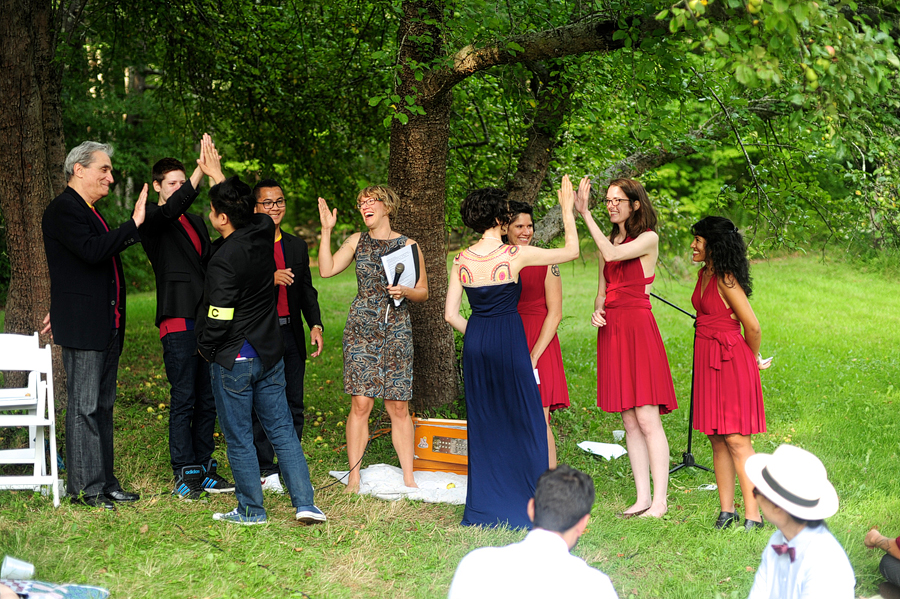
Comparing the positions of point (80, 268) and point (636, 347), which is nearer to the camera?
point (80, 268)

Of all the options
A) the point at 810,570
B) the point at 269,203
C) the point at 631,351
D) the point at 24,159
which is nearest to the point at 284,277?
the point at 269,203

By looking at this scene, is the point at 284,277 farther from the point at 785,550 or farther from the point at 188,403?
the point at 785,550

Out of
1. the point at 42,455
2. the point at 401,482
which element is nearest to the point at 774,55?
the point at 401,482

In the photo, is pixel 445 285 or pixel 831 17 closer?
pixel 831 17

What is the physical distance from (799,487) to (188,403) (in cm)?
397

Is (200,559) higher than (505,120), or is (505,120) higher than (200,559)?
(505,120)

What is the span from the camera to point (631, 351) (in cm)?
484

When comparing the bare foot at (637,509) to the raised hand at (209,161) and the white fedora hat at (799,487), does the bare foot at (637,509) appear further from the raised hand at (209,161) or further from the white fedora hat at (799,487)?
the raised hand at (209,161)

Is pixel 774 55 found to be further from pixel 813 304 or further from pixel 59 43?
pixel 813 304

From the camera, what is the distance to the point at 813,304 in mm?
16031

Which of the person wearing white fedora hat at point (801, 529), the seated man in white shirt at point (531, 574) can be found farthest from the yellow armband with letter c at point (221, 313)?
the person wearing white fedora hat at point (801, 529)

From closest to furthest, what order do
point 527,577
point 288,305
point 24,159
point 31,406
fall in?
point 527,577, point 31,406, point 288,305, point 24,159

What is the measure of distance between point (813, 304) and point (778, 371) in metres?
6.97

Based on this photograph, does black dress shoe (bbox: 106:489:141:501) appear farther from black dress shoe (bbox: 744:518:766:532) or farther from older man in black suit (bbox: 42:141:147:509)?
black dress shoe (bbox: 744:518:766:532)
